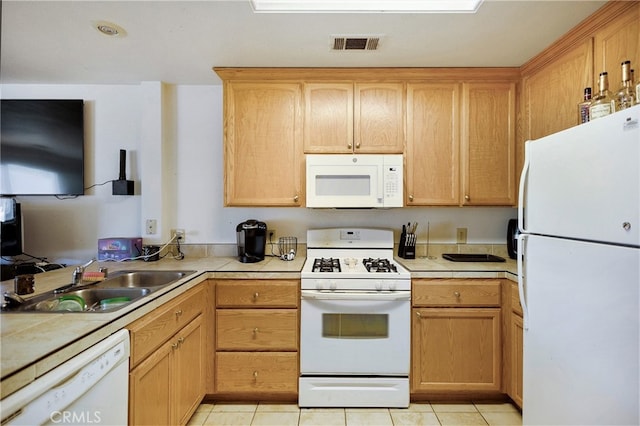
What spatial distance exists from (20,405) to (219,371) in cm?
124

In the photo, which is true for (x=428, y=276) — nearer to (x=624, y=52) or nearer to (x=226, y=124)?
(x=624, y=52)

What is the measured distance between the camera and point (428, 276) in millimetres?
1824

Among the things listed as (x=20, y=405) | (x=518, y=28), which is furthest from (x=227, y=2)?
(x=20, y=405)

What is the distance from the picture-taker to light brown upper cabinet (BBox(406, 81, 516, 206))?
210 centimetres

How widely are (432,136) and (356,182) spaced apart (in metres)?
0.66

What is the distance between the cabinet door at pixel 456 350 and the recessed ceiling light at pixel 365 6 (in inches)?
66.9

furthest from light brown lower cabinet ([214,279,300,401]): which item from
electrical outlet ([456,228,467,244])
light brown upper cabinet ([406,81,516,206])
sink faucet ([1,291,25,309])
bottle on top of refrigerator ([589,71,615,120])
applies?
bottle on top of refrigerator ([589,71,615,120])

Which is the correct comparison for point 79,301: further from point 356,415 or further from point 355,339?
point 356,415

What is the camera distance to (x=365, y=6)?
4.81 ft

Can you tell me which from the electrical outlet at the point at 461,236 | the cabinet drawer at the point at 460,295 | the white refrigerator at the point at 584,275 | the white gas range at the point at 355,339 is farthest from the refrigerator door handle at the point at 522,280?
the electrical outlet at the point at 461,236

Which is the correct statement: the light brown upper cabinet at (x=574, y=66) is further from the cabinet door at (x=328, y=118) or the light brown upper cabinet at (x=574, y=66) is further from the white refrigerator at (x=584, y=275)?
the cabinet door at (x=328, y=118)

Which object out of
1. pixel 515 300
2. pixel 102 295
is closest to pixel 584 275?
pixel 515 300

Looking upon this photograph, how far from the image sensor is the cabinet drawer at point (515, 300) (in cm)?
168

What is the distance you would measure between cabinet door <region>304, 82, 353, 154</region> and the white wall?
1.86 feet
